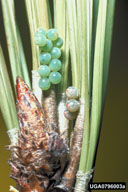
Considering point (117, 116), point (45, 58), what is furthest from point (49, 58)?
point (117, 116)

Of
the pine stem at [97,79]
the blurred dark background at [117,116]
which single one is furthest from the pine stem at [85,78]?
the blurred dark background at [117,116]

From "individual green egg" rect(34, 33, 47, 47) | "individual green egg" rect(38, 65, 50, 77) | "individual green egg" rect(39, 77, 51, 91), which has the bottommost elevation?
"individual green egg" rect(39, 77, 51, 91)

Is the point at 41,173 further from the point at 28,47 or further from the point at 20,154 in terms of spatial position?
the point at 28,47

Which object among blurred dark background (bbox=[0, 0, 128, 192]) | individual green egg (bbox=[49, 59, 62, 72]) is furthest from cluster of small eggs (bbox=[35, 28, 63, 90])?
blurred dark background (bbox=[0, 0, 128, 192])

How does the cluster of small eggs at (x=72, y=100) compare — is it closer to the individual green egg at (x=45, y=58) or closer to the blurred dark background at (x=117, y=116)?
the individual green egg at (x=45, y=58)

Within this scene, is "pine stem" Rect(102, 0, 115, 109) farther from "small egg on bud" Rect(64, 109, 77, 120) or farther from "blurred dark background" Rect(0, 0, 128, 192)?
"blurred dark background" Rect(0, 0, 128, 192)

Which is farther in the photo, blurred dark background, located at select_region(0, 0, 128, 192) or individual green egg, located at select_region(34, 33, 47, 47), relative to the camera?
blurred dark background, located at select_region(0, 0, 128, 192)

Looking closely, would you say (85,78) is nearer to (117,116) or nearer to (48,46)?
(48,46)
